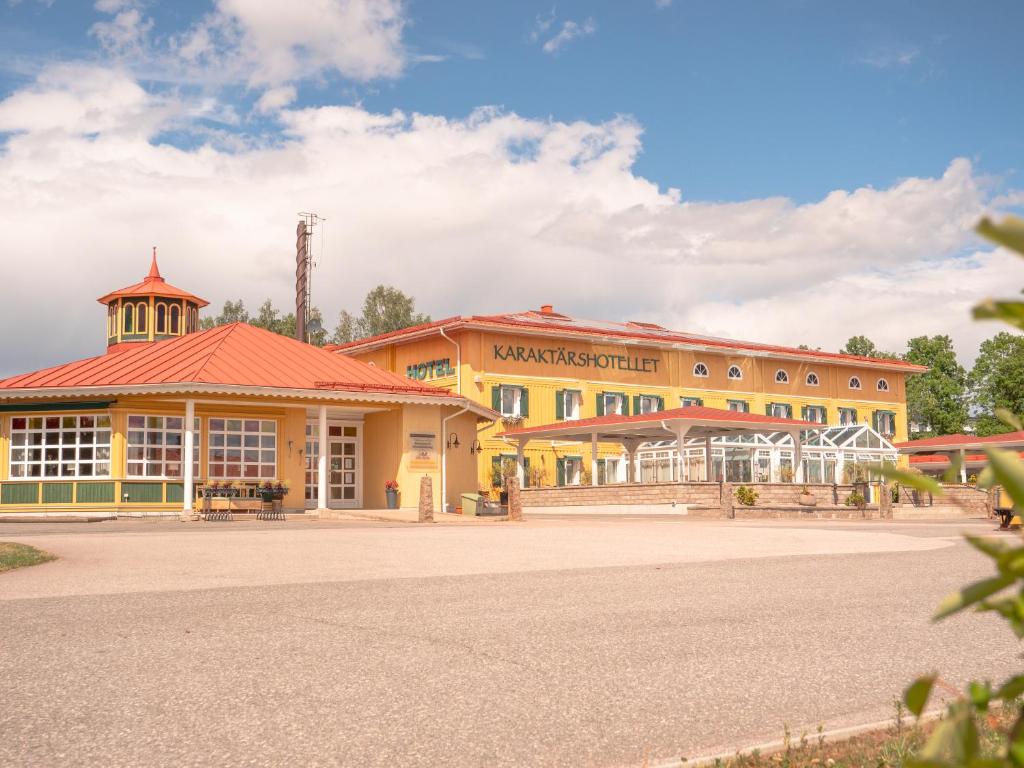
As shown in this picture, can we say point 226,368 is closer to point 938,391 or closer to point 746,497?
point 746,497

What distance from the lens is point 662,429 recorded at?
118 ft

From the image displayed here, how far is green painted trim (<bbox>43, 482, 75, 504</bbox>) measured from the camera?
2636 cm

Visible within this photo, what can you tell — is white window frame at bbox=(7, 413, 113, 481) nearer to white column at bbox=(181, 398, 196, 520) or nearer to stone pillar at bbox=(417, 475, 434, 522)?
white column at bbox=(181, 398, 196, 520)

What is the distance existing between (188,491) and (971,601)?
85.8 feet

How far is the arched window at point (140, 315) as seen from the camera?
34688 millimetres

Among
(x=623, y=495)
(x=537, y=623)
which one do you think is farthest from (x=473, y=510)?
(x=537, y=623)

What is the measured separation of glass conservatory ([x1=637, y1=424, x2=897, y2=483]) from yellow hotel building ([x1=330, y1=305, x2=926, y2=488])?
93 millimetres

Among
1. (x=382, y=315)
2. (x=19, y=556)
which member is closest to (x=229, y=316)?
(x=382, y=315)

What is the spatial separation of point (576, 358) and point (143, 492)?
1866cm

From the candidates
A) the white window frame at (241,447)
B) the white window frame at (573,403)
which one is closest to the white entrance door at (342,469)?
the white window frame at (241,447)

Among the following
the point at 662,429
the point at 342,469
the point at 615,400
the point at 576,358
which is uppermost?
the point at 576,358

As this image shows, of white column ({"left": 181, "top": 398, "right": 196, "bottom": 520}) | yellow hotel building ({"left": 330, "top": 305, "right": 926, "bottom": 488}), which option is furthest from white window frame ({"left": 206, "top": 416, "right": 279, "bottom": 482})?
yellow hotel building ({"left": 330, "top": 305, "right": 926, "bottom": 488})

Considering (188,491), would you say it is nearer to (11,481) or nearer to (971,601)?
(11,481)

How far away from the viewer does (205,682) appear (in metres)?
5.46
